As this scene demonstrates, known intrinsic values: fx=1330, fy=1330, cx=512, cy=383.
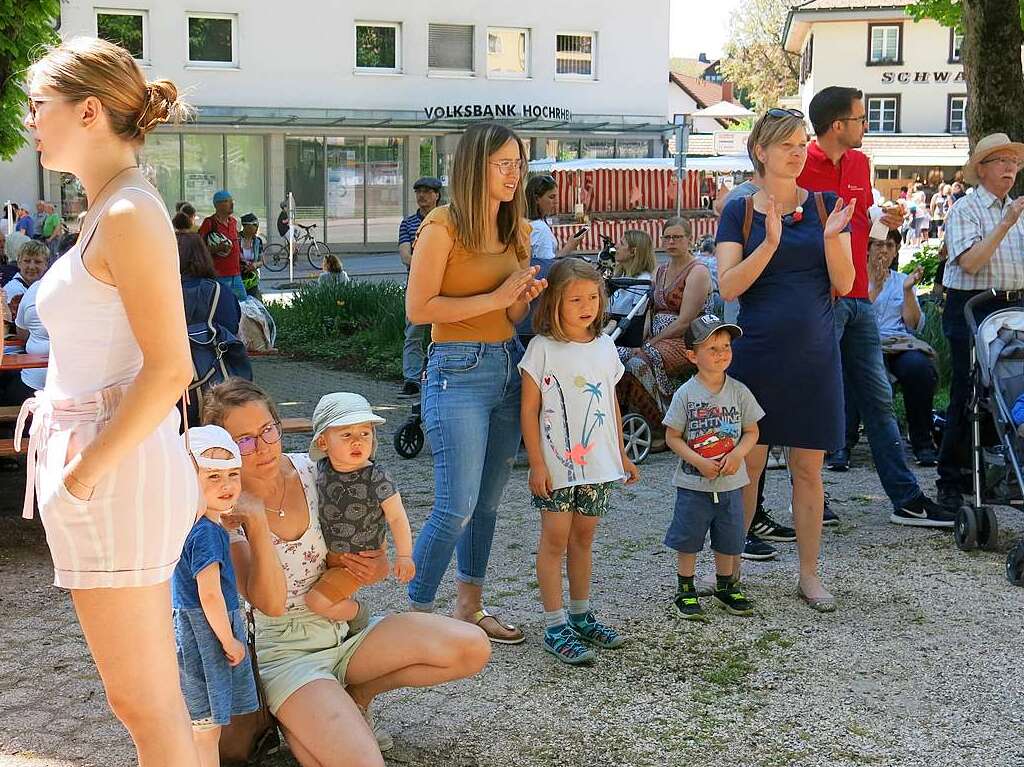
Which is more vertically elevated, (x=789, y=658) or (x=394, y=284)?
(x=394, y=284)

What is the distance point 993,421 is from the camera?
6.63 metres

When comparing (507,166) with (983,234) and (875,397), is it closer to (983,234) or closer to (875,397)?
(875,397)

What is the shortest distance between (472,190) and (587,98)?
114 feet

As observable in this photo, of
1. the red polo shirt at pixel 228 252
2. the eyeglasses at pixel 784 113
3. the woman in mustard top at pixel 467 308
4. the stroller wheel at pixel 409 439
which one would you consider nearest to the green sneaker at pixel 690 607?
the woman in mustard top at pixel 467 308

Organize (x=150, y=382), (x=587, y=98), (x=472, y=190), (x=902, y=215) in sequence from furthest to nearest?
(x=587, y=98), (x=902, y=215), (x=472, y=190), (x=150, y=382)

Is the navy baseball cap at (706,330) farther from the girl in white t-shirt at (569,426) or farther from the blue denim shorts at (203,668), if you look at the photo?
the blue denim shorts at (203,668)

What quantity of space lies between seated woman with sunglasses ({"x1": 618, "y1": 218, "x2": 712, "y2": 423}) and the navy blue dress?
10.6 feet

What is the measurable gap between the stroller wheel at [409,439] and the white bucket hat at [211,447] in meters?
5.57

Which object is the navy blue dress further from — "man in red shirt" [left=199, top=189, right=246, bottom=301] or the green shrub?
the green shrub

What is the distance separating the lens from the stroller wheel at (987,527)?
6.43 metres

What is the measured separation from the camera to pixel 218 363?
7.50m

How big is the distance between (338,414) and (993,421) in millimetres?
3946

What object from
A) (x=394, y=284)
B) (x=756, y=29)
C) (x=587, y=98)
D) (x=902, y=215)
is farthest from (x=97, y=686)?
(x=756, y=29)

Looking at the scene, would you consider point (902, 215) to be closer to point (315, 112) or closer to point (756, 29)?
point (315, 112)
